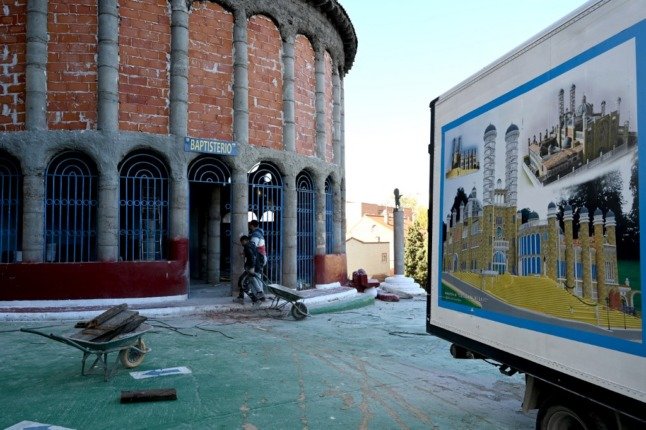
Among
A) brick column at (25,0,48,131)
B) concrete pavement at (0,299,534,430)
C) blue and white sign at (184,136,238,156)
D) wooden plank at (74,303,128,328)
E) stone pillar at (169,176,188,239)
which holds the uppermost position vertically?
brick column at (25,0,48,131)

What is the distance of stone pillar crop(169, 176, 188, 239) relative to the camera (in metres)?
12.7

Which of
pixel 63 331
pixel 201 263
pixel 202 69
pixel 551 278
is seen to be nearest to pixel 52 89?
pixel 202 69

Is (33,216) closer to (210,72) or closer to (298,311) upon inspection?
(210,72)

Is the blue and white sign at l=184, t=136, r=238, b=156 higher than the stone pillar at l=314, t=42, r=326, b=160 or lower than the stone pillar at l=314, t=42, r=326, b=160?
lower

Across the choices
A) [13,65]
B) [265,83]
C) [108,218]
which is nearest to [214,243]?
[108,218]

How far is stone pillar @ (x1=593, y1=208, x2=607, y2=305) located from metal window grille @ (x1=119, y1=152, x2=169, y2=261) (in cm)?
1087

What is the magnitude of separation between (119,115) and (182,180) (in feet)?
6.98

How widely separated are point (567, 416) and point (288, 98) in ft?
39.9

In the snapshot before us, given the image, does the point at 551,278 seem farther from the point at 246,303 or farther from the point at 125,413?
the point at 246,303

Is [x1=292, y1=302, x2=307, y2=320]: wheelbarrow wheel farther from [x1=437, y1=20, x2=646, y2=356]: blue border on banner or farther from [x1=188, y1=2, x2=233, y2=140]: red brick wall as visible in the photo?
[x1=437, y1=20, x2=646, y2=356]: blue border on banner

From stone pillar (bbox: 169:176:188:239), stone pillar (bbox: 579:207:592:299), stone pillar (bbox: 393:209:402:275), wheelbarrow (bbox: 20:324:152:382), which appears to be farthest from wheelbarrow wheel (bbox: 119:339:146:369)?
stone pillar (bbox: 393:209:402:275)

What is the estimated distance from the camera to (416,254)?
4469cm

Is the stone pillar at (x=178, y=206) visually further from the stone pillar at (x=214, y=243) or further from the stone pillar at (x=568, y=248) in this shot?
the stone pillar at (x=568, y=248)

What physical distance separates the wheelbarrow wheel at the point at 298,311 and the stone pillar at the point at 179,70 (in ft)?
16.8
